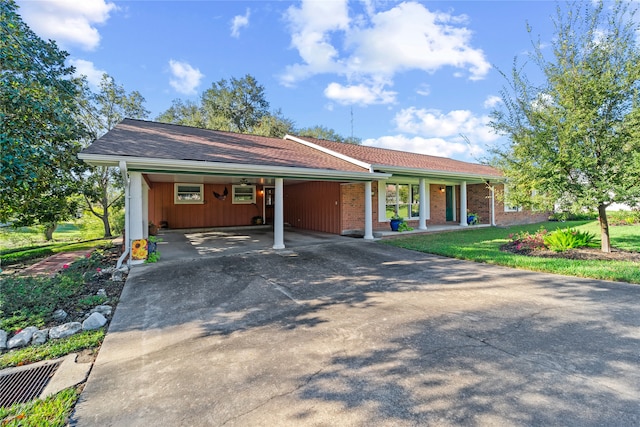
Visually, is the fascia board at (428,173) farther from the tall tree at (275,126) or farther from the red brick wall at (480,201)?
Answer: the tall tree at (275,126)

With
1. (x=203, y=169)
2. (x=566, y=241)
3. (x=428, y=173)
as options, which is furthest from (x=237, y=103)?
(x=566, y=241)

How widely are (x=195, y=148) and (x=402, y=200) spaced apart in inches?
364

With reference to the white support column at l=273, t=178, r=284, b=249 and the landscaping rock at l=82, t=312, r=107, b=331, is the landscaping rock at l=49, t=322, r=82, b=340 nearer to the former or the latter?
the landscaping rock at l=82, t=312, r=107, b=331

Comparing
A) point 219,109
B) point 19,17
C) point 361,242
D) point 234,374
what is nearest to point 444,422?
point 234,374

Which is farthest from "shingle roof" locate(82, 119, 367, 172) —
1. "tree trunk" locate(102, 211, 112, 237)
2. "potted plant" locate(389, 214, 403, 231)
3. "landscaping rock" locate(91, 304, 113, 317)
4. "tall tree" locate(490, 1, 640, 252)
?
"tree trunk" locate(102, 211, 112, 237)

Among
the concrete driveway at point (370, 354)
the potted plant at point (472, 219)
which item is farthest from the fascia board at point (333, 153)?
the potted plant at point (472, 219)

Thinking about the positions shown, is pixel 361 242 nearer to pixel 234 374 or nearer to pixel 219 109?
pixel 234 374

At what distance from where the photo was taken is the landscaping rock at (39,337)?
3488 mm

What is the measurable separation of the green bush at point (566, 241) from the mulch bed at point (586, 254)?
15cm

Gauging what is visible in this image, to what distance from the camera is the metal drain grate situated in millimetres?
2510

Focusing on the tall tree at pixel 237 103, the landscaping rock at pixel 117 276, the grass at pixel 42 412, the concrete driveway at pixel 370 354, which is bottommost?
the grass at pixel 42 412

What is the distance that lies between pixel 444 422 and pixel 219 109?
32038 millimetres

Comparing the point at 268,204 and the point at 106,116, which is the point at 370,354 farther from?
the point at 106,116

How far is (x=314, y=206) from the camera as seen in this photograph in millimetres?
13883
